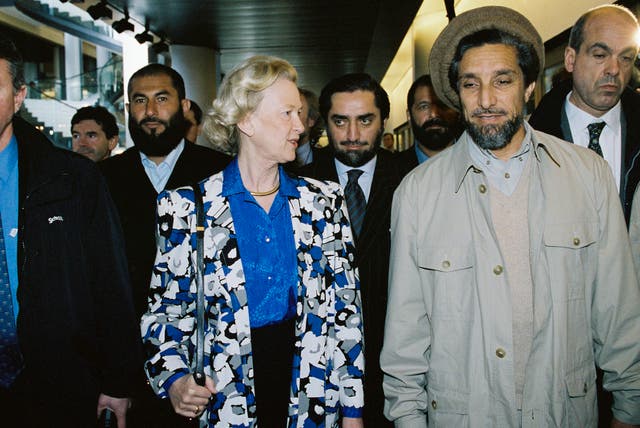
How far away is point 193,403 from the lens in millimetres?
1568

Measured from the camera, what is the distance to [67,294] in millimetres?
1740

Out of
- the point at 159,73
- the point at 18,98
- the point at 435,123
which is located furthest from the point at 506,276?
the point at 159,73

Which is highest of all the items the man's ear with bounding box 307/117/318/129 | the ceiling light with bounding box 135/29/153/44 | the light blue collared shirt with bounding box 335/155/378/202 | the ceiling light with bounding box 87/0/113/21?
the ceiling light with bounding box 135/29/153/44

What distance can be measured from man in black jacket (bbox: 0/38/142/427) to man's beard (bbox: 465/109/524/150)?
55.0 inches

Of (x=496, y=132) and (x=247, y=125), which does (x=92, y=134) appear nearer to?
(x=247, y=125)

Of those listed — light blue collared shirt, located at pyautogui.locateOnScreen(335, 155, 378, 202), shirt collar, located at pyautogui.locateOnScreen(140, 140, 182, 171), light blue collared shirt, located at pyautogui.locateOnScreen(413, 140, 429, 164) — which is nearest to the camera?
light blue collared shirt, located at pyautogui.locateOnScreen(335, 155, 378, 202)

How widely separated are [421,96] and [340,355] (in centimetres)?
259

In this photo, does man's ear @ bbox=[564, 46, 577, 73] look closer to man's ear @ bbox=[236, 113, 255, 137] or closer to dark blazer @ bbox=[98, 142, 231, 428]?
man's ear @ bbox=[236, 113, 255, 137]

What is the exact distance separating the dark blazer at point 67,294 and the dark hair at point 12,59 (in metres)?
0.16

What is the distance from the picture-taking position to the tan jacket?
1587 mm

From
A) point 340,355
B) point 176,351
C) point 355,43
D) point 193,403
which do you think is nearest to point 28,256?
point 176,351

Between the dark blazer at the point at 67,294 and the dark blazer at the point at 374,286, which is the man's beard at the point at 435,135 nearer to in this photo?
the dark blazer at the point at 374,286

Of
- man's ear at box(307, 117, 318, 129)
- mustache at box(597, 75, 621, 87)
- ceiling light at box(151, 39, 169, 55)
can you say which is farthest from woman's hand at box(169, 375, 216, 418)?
ceiling light at box(151, 39, 169, 55)

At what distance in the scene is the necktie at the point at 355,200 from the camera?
2.45 metres
